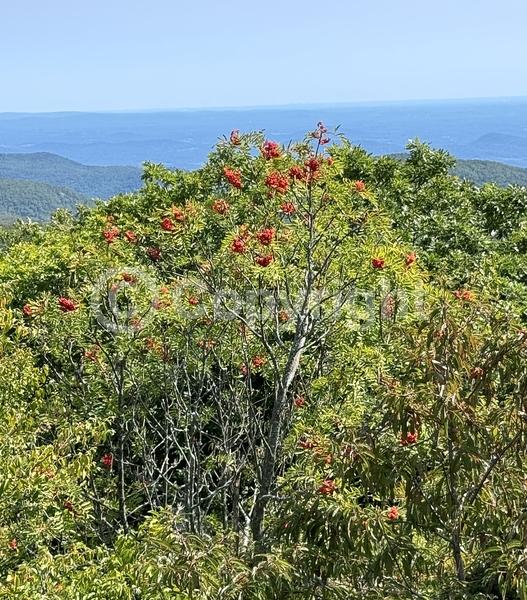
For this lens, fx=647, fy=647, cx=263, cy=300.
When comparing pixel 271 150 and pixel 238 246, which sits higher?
pixel 271 150

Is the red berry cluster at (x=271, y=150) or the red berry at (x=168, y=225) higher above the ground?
the red berry cluster at (x=271, y=150)

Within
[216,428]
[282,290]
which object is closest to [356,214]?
[282,290]

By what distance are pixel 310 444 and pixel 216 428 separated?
6601mm

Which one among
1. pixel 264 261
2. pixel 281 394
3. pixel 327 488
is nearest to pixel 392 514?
pixel 327 488

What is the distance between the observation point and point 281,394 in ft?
20.8

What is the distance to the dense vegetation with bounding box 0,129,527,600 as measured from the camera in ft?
10.3

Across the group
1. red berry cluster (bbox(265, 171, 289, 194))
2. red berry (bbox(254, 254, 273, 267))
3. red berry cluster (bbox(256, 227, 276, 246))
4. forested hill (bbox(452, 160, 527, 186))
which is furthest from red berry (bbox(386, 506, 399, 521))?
forested hill (bbox(452, 160, 527, 186))

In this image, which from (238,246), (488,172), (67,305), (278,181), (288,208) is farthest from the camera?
(488,172)

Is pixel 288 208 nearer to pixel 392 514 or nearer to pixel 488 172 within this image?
pixel 392 514

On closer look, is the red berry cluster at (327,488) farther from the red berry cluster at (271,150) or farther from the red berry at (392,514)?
the red berry cluster at (271,150)

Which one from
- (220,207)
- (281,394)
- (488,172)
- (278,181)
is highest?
(278,181)

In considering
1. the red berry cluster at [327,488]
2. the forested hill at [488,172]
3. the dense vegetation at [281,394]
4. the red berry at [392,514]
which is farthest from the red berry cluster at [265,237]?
the forested hill at [488,172]

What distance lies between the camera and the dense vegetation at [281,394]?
3127 millimetres

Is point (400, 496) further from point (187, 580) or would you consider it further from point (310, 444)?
point (187, 580)
